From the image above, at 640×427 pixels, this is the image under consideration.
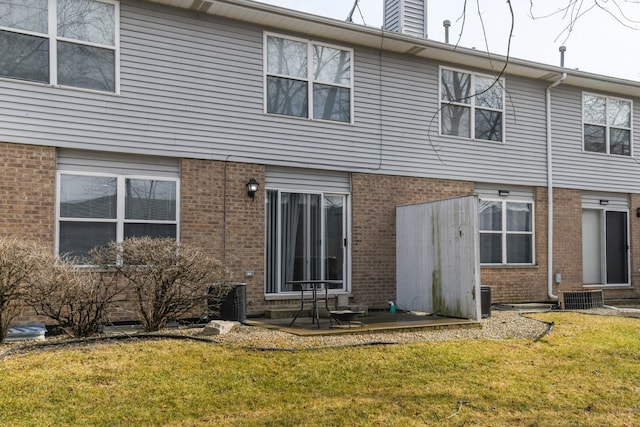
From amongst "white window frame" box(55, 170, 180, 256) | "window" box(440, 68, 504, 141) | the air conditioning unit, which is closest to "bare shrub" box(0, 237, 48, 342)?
"white window frame" box(55, 170, 180, 256)

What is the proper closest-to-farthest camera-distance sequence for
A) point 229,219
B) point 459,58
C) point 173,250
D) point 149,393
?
1. point 149,393
2. point 173,250
3. point 229,219
4. point 459,58

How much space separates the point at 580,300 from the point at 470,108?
16.3 feet

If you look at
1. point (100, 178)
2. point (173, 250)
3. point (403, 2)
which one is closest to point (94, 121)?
point (100, 178)

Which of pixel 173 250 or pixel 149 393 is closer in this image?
pixel 149 393

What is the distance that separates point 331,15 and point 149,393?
7.91 m

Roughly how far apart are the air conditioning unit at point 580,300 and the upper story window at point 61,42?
33.4 feet

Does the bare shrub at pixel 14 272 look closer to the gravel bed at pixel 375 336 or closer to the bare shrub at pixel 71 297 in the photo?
the bare shrub at pixel 71 297

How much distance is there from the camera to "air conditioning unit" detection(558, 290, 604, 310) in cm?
1298

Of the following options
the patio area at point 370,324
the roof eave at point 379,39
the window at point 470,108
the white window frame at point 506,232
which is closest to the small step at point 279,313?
the patio area at point 370,324

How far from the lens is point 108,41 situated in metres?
9.66

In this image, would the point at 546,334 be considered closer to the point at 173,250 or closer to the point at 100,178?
the point at 173,250

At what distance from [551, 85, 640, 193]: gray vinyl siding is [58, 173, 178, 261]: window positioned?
9.58 m

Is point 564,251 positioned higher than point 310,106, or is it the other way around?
point 310,106

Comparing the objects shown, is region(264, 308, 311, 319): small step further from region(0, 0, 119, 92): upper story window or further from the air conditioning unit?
the air conditioning unit
